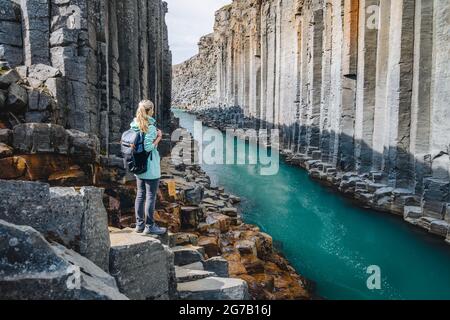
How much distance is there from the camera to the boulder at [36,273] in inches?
110

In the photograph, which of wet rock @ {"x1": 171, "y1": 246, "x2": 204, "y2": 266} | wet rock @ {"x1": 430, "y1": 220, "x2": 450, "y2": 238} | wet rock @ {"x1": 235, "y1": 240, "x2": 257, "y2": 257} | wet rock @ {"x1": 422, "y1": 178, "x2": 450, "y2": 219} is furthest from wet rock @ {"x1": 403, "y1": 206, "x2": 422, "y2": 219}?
wet rock @ {"x1": 171, "y1": 246, "x2": 204, "y2": 266}

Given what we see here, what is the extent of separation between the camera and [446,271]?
904 cm

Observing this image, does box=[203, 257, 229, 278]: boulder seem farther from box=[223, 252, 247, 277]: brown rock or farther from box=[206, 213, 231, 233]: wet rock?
box=[206, 213, 231, 233]: wet rock

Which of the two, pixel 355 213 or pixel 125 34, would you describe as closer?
pixel 355 213

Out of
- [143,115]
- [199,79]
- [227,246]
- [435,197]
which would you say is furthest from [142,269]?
[199,79]

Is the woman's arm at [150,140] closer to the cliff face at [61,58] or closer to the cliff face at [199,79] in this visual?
the cliff face at [61,58]

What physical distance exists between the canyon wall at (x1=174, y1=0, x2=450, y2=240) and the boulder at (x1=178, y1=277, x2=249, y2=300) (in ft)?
27.4

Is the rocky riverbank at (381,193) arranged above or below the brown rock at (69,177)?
below

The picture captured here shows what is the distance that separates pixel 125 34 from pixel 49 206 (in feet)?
40.8

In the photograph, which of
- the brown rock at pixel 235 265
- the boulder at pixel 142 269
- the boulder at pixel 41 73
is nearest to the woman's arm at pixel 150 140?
the boulder at pixel 142 269

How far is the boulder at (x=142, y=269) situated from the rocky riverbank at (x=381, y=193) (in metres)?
8.71

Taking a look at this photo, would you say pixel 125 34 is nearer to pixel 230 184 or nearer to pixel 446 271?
pixel 230 184
